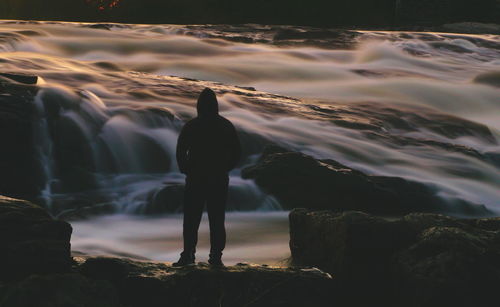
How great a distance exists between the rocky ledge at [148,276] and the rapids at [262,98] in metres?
4.79

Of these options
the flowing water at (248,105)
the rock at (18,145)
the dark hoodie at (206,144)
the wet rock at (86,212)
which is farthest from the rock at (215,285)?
the rock at (18,145)

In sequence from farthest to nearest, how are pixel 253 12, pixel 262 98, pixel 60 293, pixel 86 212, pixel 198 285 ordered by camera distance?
pixel 253 12, pixel 262 98, pixel 86 212, pixel 198 285, pixel 60 293

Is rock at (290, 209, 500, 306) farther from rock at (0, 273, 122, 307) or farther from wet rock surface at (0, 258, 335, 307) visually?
rock at (0, 273, 122, 307)

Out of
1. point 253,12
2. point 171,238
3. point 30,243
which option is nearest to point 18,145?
point 171,238

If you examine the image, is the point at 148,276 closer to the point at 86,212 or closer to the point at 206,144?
the point at 206,144

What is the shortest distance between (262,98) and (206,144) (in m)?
10.0

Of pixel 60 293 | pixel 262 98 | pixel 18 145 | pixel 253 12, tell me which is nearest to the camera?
pixel 60 293

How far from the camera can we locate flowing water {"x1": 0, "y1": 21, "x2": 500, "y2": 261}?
10.7m

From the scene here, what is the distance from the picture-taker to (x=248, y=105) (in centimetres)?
1447

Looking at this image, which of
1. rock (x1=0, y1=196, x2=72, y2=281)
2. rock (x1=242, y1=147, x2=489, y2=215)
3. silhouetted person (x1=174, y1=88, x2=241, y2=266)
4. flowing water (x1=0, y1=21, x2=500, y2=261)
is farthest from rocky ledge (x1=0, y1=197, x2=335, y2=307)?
rock (x1=242, y1=147, x2=489, y2=215)

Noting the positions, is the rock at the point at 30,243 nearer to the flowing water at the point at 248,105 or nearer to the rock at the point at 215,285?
the rock at the point at 215,285

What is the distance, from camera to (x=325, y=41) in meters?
23.8

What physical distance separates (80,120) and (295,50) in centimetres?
1085

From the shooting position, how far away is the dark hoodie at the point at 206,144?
5.35m
